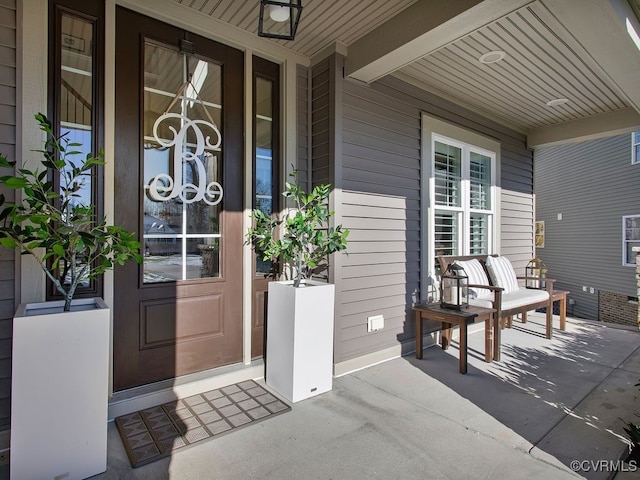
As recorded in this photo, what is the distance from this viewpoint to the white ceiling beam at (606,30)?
90.3 inches

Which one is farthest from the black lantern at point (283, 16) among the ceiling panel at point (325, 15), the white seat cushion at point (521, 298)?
the white seat cushion at point (521, 298)

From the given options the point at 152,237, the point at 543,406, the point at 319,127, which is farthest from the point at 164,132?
the point at 543,406

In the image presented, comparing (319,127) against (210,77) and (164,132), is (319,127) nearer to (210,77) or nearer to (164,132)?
(210,77)

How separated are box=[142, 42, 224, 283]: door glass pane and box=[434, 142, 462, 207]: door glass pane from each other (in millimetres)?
2548

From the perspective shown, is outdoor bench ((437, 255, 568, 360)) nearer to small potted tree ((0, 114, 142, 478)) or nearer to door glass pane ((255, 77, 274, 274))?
door glass pane ((255, 77, 274, 274))

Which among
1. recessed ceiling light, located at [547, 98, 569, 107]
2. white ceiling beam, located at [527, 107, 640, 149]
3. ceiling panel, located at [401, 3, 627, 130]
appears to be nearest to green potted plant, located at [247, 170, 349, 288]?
ceiling panel, located at [401, 3, 627, 130]

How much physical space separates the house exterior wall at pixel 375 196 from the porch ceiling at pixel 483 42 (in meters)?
0.24

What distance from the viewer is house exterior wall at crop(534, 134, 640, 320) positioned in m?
9.16

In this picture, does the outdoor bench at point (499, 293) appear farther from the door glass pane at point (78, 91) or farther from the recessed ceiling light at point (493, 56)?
the door glass pane at point (78, 91)

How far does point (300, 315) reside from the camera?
2607mm

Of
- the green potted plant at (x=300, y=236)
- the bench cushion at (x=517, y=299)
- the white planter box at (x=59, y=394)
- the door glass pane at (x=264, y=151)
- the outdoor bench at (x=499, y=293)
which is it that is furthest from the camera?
the bench cushion at (x=517, y=299)

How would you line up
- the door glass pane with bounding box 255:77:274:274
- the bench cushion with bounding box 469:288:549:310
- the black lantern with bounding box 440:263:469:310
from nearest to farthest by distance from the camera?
1. the door glass pane with bounding box 255:77:274:274
2. the black lantern with bounding box 440:263:469:310
3. the bench cushion with bounding box 469:288:549:310

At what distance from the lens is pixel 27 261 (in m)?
2.09

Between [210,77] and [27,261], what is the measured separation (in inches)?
71.9
